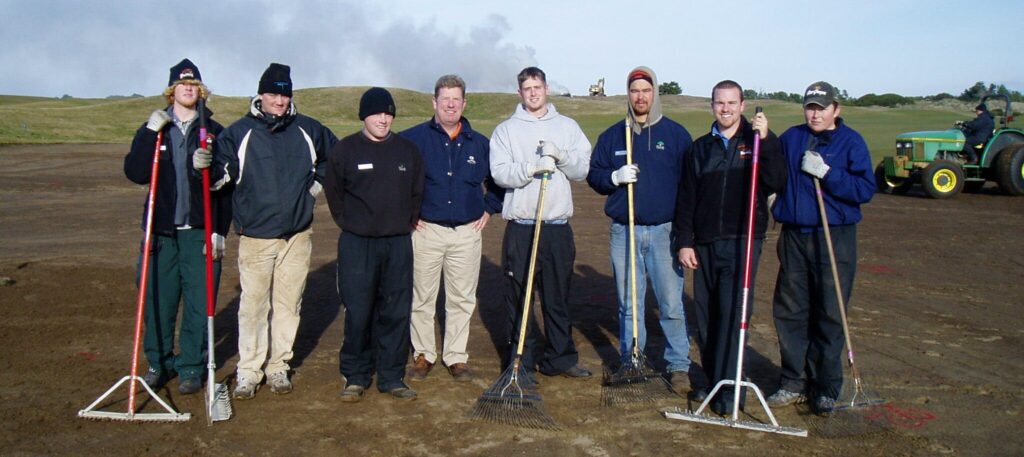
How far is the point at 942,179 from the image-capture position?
1806cm

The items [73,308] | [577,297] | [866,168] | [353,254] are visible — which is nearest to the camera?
[866,168]

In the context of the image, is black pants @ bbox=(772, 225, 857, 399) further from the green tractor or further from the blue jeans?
the green tractor

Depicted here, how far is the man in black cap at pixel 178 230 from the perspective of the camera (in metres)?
5.54

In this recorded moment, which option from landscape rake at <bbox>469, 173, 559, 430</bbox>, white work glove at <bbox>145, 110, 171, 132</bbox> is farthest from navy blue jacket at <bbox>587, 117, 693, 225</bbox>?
white work glove at <bbox>145, 110, 171, 132</bbox>

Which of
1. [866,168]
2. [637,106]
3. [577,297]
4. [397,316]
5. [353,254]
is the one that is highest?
[637,106]

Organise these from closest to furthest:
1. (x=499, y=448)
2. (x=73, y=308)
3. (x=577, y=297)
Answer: (x=499, y=448), (x=73, y=308), (x=577, y=297)

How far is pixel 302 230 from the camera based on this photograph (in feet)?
18.8

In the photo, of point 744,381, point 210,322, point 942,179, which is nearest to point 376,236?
point 210,322

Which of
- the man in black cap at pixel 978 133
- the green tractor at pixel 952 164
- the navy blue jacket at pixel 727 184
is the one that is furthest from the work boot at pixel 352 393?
the man in black cap at pixel 978 133

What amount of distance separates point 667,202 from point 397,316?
2.04 metres

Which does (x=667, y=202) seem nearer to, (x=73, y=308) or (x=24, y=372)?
(x=24, y=372)

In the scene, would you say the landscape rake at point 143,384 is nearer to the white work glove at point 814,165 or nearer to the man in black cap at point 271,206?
the man in black cap at point 271,206

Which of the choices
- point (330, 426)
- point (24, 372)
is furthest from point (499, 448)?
point (24, 372)

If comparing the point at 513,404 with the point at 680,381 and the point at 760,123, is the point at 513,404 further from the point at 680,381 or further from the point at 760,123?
the point at 760,123
